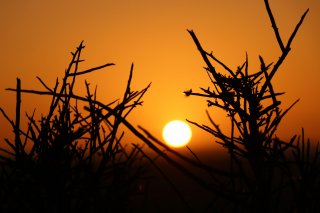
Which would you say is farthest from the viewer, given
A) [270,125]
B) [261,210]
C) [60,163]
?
[60,163]

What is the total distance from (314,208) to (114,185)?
84 cm

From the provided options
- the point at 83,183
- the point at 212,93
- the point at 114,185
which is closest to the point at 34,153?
the point at 83,183

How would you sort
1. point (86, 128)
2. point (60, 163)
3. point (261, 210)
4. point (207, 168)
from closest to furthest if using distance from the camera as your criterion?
point (207, 168), point (261, 210), point (60, 163), point (86, 128)

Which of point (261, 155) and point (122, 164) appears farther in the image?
point (122, 164)

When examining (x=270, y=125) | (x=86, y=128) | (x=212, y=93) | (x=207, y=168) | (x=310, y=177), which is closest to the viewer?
(x=207, y=168)

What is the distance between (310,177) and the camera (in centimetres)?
106


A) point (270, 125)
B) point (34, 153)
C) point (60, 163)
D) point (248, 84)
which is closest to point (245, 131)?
point (270, 125)

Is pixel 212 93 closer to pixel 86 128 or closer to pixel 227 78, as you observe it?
pixel 227 78

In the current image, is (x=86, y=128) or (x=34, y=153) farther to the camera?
(x=86, y=128)

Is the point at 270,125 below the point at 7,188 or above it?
above

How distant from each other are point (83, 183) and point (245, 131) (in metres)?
0.78

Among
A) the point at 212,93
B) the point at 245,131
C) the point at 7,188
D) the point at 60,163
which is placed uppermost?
the point at 212,93

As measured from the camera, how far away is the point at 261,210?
34.0 inches

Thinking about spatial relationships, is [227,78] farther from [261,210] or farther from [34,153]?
[34,153]
